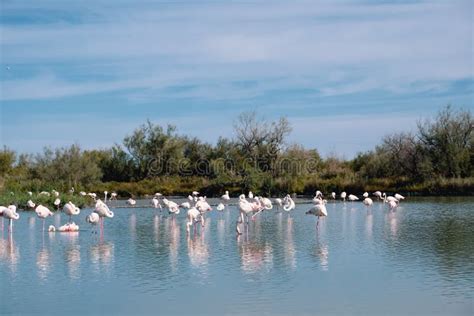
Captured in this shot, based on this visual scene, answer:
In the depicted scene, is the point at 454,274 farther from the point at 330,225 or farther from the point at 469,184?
the point at 469,184

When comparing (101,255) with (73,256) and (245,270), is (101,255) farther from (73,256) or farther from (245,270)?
(245,270)

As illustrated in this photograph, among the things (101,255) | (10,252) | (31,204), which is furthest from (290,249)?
(31,204)

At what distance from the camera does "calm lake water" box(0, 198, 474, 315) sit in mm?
8867

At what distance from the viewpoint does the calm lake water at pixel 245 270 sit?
887 cm

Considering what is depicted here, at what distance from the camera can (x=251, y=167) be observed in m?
41.0

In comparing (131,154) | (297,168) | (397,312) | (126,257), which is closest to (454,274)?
(397,312)

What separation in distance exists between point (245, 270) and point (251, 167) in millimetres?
29804

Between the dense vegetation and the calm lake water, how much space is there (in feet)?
55.9

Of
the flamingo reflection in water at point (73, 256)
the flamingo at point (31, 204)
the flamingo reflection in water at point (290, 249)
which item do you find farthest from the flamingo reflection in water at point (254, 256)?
the flamingo at point (31, 204)

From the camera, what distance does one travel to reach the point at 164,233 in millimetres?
17688

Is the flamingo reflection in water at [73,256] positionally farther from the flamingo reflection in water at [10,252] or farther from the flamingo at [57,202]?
the flamingo at [57,202]

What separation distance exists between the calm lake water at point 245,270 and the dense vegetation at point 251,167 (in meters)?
17.1

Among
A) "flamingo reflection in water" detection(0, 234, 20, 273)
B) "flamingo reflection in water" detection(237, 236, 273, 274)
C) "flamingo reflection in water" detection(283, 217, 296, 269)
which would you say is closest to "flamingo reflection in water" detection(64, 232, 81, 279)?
"flamingo reflection in water" detection(0, 234, 20, 273)

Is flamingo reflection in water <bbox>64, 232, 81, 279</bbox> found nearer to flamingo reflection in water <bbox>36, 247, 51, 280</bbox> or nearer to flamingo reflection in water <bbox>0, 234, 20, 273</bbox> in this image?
flamingo reflection in water <bbox>36, 247, 51, 280</bbox>
